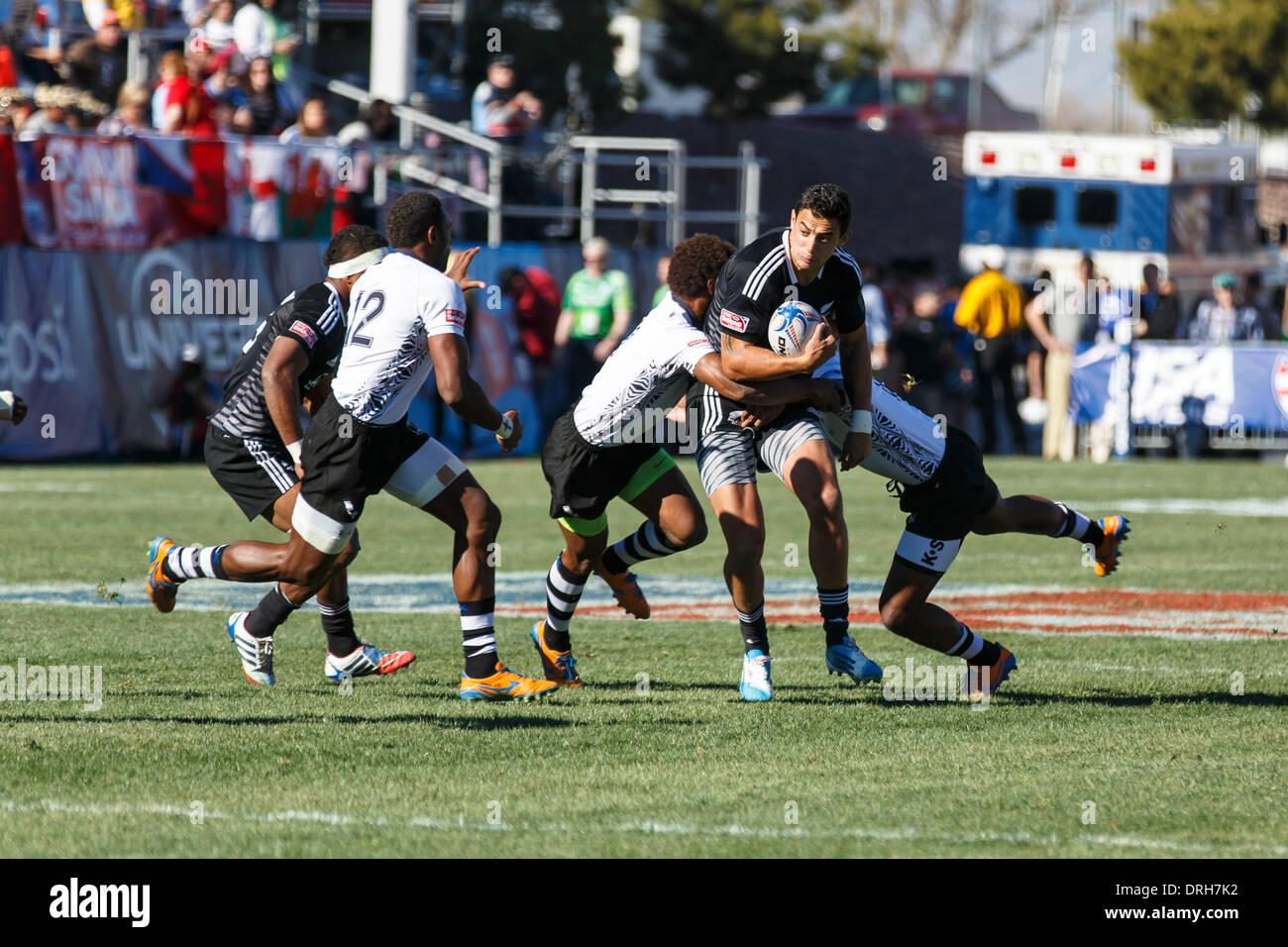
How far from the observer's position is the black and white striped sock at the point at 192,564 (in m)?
8.48

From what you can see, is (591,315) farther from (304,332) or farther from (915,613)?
(915,613)

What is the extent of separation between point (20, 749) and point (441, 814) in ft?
5.99

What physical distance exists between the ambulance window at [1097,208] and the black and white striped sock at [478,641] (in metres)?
27.3

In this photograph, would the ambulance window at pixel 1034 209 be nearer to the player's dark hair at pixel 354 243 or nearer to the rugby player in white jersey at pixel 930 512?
the rugby player in white jersey at pixel 930 512

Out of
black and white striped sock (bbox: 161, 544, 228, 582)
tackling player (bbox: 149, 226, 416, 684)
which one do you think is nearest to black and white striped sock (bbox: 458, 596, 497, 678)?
tackling player (bbox: 149, 226, 416, 684)

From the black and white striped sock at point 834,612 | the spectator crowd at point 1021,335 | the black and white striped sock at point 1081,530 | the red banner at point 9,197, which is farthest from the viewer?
the spectator crowd at point 1021,335

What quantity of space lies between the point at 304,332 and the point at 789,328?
2.11 m

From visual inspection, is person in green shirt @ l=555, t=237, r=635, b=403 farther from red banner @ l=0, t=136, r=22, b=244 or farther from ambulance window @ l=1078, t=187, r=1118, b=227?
ambulance window @ l=1078, t=187, r=1118, b=227

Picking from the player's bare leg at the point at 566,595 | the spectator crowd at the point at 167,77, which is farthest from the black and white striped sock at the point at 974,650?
the spectator crowd at the point at 167,77

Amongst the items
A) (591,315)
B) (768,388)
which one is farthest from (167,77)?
(768,388)

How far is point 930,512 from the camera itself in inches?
325

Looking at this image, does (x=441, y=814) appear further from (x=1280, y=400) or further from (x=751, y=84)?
(x=751, y=84)

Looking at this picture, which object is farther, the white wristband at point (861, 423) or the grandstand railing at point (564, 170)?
the grandstand railing at point (564, 170)
